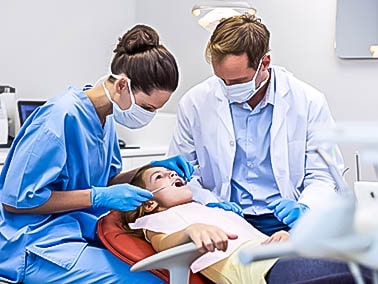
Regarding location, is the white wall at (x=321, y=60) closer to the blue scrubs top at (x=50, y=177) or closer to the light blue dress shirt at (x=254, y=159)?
the light blue dress shirt at (x=254, y=159)

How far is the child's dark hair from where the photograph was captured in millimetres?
1583

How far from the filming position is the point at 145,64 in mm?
1590

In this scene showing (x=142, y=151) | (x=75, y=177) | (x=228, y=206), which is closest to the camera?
(x=75, y=177)

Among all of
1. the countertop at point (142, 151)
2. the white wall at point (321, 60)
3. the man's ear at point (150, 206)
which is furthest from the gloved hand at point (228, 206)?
the countertop at point (142, 151)

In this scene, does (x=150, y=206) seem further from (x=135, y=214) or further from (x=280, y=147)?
(x=280, y=147)

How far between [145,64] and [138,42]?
3.1 inches

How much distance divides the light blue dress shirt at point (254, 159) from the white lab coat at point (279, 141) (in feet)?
0.08

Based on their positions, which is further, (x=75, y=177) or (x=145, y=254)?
(x=75, y=177)

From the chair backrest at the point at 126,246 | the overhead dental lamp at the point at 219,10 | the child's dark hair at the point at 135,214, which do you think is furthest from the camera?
the overhead dental lamp at the point at 219,10

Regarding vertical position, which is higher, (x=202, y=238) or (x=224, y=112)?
(x=224, y=112)

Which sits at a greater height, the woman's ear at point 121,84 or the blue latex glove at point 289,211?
the woman's ear at point 121,84

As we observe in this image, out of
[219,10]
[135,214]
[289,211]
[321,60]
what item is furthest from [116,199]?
[321,60]

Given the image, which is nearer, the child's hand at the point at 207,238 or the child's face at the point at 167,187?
the child's hand at the point at 207,238

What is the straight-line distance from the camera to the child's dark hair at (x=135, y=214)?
1.58 m
